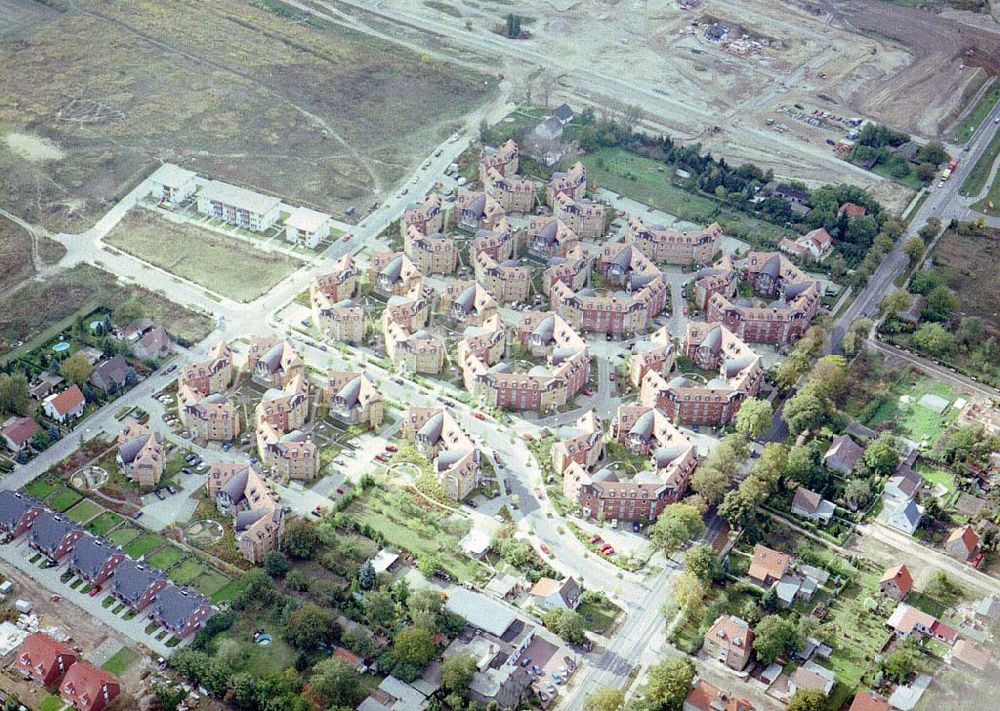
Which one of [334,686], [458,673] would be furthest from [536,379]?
[334,686]

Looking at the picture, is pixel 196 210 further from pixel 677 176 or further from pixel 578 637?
pixel 578 637

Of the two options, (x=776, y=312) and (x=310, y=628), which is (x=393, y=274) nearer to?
(x=776, y=312)

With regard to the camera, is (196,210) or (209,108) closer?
(196,210)

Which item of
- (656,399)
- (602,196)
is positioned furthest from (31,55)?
(656,399)

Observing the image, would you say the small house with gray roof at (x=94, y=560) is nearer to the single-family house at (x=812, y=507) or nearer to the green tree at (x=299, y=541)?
the green tree at (x=299, y=541)

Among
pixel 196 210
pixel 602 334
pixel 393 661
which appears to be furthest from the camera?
pixel 196 210

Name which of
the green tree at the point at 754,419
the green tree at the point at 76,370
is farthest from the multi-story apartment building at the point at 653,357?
the green tree at the point at 76,370
